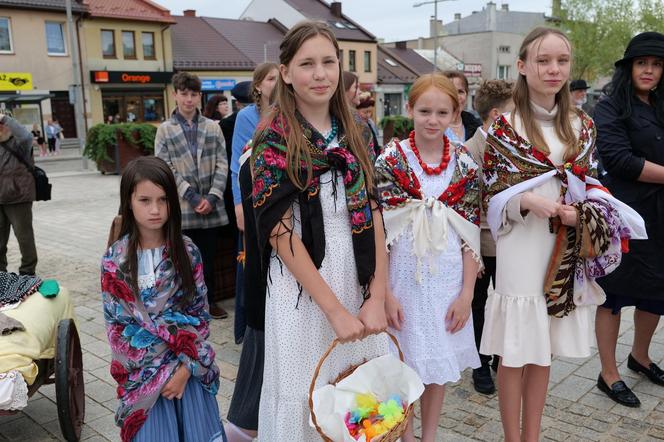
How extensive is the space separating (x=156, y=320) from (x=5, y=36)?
30969 millimetres

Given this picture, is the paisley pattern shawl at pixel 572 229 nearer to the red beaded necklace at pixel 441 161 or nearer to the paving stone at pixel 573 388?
the red beaded necklace at pixel 441 161

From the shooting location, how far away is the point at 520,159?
8.82ft

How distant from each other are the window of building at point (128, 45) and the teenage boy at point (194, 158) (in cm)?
2912

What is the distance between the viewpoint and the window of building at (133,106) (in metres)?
31.1

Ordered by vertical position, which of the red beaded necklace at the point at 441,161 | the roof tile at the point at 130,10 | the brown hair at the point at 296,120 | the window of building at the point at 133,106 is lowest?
the red beaded necklace at the point at 441,161

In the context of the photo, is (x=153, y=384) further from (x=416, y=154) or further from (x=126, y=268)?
(x=416, y=154)

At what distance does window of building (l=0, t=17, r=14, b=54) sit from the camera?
27578 millimetres

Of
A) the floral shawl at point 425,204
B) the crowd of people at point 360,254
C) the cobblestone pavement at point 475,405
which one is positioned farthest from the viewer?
the cobblestone pavement at point 475,405

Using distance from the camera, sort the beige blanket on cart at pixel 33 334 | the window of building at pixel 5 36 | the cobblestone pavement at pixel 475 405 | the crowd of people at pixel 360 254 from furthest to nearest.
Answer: the window of building at pixel 5 36 → the cobblestone pavement at pixel 475 405 → the beige blanket on cart at pixel 33 334 → the crowd of people at pixel 360 254

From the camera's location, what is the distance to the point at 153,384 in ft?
8.09

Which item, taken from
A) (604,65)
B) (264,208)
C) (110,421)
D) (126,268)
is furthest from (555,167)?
(604,65)

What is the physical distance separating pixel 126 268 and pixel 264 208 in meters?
0.82

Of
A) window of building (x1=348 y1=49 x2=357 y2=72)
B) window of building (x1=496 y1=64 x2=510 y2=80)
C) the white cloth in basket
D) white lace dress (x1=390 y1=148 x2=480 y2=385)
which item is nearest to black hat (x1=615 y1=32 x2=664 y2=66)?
A: white lace dress (x1=390 y1=148 x2=480 y2=385)

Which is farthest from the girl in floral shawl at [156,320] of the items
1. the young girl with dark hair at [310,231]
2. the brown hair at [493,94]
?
the brown hair at [493,94]
